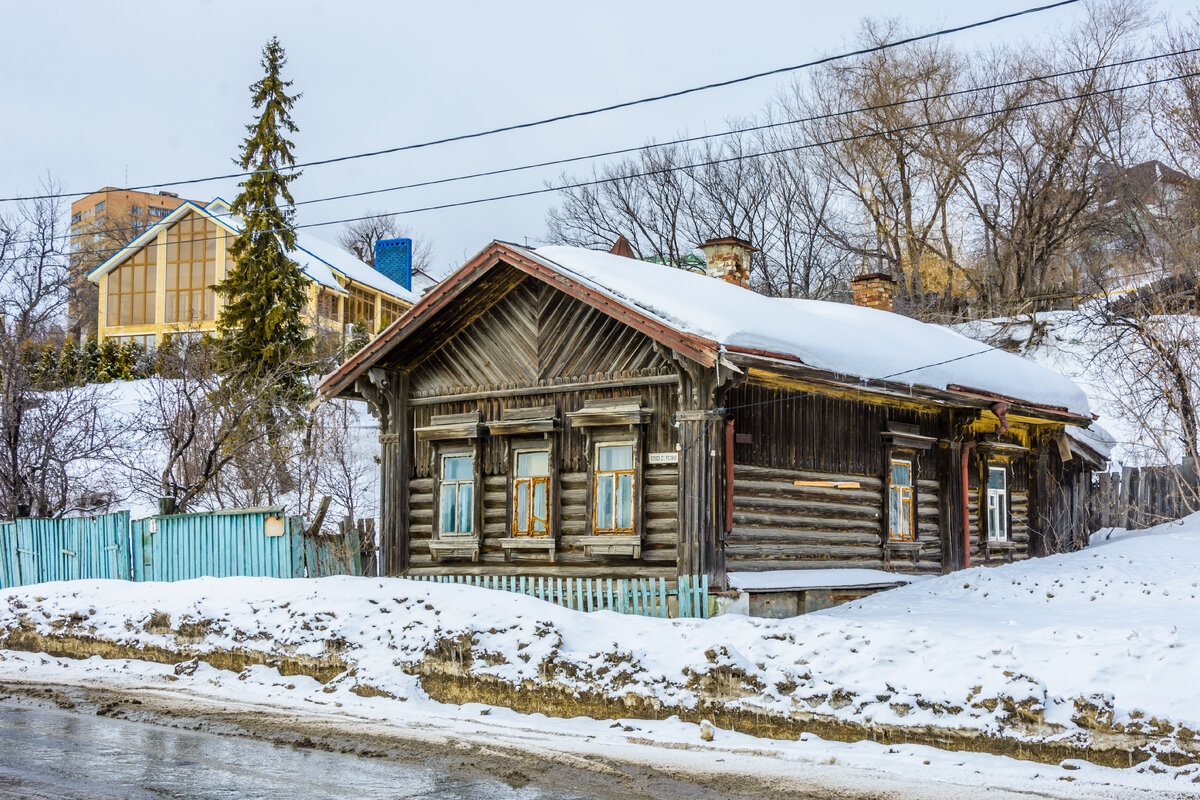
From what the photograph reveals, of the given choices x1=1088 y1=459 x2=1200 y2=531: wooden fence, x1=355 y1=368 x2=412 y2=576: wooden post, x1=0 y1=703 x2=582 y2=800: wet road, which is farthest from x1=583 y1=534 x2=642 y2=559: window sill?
x1=1088 y1=459 x2=1200 y2=531: wooden fence

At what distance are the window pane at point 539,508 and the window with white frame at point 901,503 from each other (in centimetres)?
585

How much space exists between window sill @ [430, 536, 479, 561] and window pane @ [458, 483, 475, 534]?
0.20 m

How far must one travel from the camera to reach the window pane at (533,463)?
17.7m

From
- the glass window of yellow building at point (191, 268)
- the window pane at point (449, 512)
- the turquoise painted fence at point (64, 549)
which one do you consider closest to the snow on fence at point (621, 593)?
the window pane at point (449, 512)

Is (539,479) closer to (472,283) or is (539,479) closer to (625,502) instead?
(625,502)

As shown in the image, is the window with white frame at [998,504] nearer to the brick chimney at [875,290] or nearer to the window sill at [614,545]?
the brick chimney at [875,290]

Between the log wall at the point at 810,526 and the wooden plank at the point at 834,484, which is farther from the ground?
the wooden plank at the point at 834,484

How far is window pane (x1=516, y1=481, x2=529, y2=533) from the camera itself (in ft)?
58.4

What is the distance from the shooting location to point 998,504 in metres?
22.5

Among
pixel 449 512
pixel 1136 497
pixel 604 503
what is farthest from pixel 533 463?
pixel 1136 497

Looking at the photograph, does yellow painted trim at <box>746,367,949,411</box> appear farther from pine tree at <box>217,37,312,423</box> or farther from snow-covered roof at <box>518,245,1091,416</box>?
pine tree at <box>217,37,312,423</box>

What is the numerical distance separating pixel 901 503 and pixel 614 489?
570cm

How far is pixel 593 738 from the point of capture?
441 inches

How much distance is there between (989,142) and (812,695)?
1560 inches
